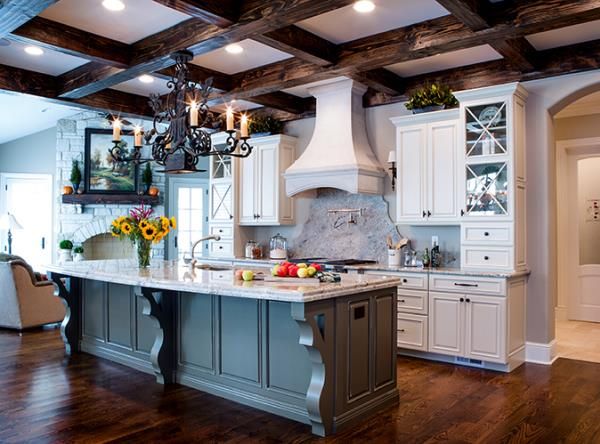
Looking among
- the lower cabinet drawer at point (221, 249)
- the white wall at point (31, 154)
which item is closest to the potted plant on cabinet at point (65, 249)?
the white wall at point (31, 154)

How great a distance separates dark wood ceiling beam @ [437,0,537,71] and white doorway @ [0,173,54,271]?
8107 millimetres

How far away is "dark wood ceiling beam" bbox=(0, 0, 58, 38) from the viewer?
3198 mm

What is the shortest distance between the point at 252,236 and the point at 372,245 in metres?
1.86

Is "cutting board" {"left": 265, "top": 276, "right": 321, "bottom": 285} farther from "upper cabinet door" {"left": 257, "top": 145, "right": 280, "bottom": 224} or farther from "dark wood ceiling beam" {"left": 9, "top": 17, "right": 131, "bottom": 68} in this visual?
"upper cabinet door" {"left": 257, "top": 145, "right": 280, "bottom": 224}

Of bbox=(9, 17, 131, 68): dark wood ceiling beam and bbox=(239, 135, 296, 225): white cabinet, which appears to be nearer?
bbox=(9, 17, 131, 68): dark wood ceiling beam

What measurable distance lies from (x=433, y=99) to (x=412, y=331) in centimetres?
224

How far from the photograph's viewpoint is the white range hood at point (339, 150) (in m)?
5.45

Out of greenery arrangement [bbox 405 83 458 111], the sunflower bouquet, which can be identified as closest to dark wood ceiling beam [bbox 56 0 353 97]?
the sunflower bouquet

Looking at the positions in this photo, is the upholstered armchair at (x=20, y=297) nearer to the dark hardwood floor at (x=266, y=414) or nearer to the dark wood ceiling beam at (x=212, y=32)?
the dark hardwood floor at (x=266, y=414)

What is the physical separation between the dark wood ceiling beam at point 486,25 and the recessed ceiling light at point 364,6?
570 mm

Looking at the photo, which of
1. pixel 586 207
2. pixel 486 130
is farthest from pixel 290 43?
pixel 586 207

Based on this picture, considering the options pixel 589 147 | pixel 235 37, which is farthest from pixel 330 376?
pixel 589 147

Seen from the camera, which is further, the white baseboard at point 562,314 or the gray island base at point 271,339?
the white baseboard at point 562,314

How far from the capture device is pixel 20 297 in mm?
6086
